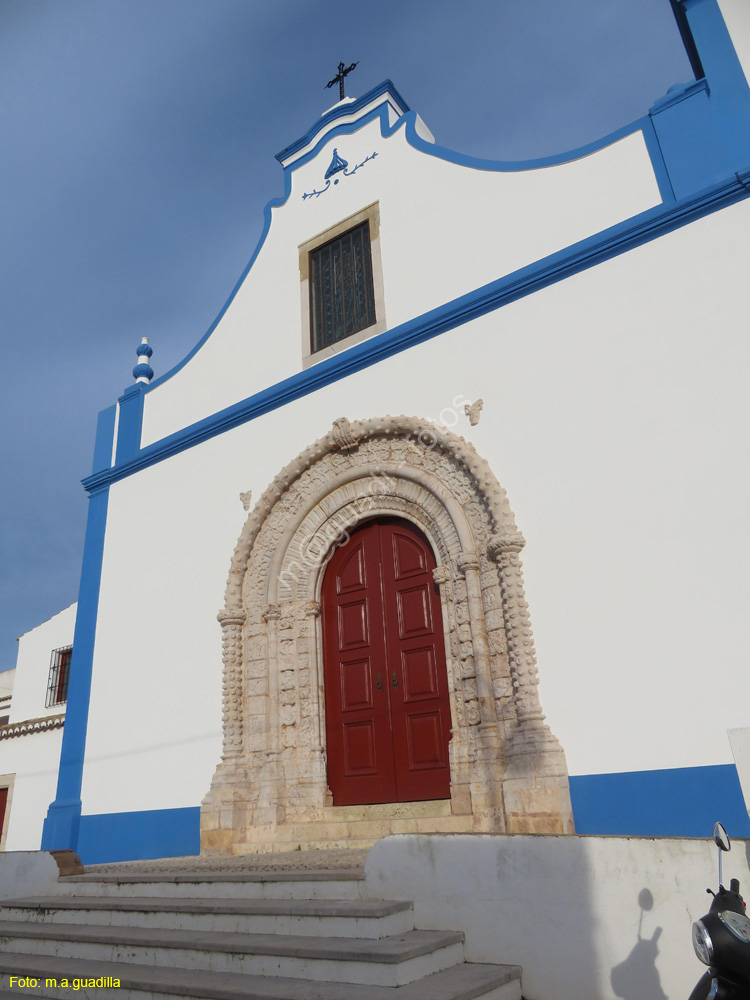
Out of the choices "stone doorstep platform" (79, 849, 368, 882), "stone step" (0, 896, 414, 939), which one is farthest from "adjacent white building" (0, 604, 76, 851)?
"stone step" (0, 896, 414, 939)

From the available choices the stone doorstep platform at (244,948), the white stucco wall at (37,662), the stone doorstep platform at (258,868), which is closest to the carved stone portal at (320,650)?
the stone doorstep platform at (258,868)

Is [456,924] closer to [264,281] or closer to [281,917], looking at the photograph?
[281,917]

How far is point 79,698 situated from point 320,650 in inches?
116

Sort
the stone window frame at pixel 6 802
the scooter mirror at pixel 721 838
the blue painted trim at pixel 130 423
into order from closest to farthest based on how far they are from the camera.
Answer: the scooter mirror at pixel 721 838, the blue painted trim at pixel 130 423, the stone window frame at pixel 6 802

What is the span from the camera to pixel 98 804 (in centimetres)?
722

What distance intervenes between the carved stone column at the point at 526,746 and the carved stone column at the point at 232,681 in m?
2.55

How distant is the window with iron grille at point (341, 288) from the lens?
7.33 m

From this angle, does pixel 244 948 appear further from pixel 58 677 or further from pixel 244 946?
pixel 58 677

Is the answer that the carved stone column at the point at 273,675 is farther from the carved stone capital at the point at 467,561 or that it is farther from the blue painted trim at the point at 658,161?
the blue painted trim at the point at 658,161

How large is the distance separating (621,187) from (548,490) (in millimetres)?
2523

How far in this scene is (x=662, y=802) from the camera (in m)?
4.46

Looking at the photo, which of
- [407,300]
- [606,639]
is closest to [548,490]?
[606,639]

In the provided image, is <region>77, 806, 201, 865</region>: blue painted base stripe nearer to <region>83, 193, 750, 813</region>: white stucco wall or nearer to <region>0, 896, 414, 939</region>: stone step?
<region>83, 193, 750, 813</region>: white stucco wall

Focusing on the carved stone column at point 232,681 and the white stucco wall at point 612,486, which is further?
the carved stone column at point 232,681
